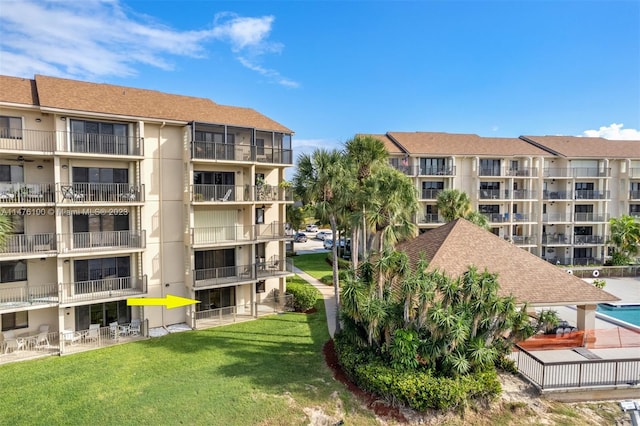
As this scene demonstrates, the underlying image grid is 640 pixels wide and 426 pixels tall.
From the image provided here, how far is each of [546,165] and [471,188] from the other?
9.70 m

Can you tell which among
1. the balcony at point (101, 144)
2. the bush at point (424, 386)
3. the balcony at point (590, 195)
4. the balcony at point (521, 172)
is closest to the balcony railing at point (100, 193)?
the balcony at point (101, 144)

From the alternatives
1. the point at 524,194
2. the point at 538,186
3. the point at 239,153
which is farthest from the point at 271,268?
the point at 538,186

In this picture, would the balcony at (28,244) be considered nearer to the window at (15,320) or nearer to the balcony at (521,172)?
the window at (15,320)

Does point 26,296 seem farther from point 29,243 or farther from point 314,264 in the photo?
point 314,264

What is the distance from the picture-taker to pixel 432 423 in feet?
42.7

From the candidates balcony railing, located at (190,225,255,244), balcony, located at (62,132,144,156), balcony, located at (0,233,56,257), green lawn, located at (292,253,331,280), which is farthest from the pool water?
balcony, located at (0,233,56,257)

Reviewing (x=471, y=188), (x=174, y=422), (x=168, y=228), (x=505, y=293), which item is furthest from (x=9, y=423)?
(x=471, y=188)

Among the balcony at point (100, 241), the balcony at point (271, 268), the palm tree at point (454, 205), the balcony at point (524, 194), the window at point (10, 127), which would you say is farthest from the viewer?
the balcony at point (524, 194)

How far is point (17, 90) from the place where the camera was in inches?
735

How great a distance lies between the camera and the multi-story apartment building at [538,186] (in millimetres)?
40438

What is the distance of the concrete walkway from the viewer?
22.7 metres

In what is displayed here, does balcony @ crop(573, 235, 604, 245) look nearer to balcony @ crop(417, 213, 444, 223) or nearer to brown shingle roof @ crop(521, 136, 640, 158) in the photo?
brown shingle roof @ crop(521, 136, 640, 158)

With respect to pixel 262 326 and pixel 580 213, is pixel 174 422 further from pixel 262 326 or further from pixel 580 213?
pixel 580 213

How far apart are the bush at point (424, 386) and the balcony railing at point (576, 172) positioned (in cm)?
3575
